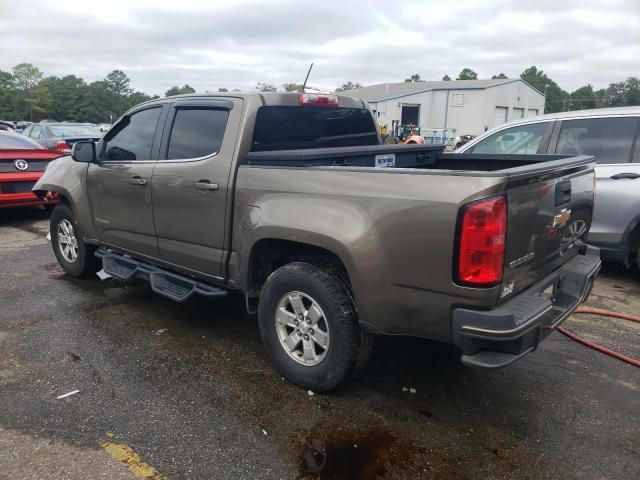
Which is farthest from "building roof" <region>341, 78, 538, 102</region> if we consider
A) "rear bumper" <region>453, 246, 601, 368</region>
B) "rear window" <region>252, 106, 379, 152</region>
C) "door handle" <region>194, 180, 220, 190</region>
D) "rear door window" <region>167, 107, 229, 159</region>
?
"rear bumper" <region>453, 246, 601, 368</region>

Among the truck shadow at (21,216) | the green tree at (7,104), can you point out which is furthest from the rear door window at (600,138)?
the green tree at (7,104)

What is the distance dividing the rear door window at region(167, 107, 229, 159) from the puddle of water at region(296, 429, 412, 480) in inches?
82.9

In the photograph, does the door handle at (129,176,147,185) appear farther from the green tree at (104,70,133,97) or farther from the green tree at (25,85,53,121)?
the green tree at (104,70,133,97)

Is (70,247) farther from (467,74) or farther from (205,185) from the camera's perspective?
(467,74)

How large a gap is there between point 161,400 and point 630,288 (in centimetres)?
486

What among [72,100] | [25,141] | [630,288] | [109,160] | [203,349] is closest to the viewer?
[203,349]

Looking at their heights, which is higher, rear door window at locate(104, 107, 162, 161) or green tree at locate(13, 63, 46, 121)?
green tree at locate(13, 63, 46, 121)

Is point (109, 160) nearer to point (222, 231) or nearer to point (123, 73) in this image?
point (222, 231)

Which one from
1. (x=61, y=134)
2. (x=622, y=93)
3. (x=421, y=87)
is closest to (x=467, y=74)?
(x=622, y=93)

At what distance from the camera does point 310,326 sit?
314 centimetres

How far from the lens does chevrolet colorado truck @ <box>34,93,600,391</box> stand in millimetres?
2471

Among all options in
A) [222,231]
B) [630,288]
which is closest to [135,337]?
[222,231]

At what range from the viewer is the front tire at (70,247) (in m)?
5.26

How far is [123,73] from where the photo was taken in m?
119
